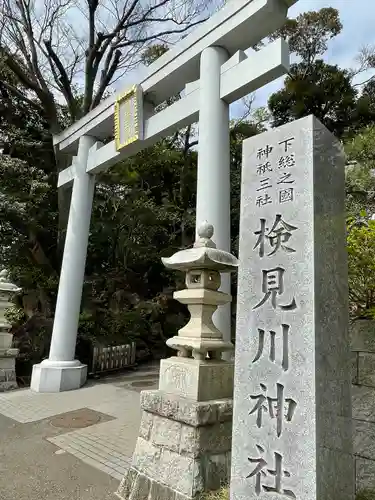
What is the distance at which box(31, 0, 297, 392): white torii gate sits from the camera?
195 inches

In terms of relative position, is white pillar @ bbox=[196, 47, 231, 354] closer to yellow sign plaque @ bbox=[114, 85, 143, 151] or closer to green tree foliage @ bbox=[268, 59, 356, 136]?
yellow sign plaque @ bbox=[114, 85, 143, 151]

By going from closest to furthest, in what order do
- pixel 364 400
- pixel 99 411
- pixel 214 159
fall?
pixel 364 400
pixel 214 159
pixel 99 411

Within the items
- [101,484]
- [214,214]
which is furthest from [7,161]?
[101,484]

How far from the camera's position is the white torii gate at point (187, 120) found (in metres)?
4.96

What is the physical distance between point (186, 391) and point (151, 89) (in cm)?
546

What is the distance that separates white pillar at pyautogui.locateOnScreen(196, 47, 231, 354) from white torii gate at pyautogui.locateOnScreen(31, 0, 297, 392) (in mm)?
14

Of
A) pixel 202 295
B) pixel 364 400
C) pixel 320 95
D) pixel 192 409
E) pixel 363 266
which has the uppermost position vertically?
pixel 320 95

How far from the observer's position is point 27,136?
11.4m

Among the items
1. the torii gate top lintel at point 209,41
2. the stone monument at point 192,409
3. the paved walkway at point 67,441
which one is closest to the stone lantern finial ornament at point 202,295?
the stone monument at point 192,409

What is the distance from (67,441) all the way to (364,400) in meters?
3.58

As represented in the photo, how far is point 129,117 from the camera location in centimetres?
695

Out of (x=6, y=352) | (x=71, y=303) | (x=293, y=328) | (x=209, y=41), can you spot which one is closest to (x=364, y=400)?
(x=293, y=328)

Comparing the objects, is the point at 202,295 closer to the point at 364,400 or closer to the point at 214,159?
the point at 364,400

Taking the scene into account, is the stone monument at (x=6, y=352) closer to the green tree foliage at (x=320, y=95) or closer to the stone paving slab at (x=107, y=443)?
the stone paving slab at (x=107, y=443)
